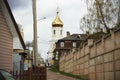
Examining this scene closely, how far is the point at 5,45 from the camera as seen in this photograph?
813 inches

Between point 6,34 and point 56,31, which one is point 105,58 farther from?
point 56,31

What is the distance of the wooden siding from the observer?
2009cm

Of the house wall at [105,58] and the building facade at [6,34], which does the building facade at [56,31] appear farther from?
the building facade at [6,34]

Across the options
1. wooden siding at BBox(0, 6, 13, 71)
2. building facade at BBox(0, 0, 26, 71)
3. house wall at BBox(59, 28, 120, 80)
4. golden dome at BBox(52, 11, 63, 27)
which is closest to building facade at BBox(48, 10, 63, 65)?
golden dome at BBox(52, 11, 63, 27)

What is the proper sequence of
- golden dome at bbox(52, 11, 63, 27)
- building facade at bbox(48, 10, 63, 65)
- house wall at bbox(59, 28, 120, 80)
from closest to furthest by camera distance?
house wall at bbox(59, 28, 120, 80), golden dome at bbox(52, 11, 63, 27), building facade at bbox(48, 10, 63, 65)

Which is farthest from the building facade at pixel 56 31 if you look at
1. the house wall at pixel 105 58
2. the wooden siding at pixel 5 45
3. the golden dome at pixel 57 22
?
the wooden siding at pixel 5 45

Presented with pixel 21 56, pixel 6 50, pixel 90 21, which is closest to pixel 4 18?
pixel 6 50


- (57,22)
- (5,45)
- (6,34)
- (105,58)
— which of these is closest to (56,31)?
(57,22)

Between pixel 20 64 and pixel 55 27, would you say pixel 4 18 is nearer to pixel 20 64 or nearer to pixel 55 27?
pixel 20 64

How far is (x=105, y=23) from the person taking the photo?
47.4m

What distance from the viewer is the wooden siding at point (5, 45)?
20.1 m

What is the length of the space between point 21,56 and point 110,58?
7.02 meters

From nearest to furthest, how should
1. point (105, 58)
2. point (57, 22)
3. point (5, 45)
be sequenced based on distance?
1. point (5, 45)
2. point (105, 58)
3. point (57, 22)

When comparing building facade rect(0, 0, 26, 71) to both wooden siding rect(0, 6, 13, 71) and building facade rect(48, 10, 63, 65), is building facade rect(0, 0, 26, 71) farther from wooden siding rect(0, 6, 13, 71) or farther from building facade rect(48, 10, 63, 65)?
building facade rect(48, 10, 63, 65)
